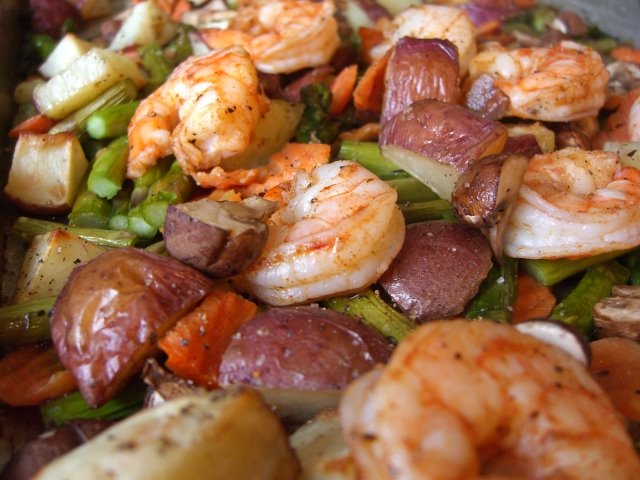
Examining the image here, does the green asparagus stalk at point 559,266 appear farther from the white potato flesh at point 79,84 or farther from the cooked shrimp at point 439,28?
the white potato flesh at point 79,84

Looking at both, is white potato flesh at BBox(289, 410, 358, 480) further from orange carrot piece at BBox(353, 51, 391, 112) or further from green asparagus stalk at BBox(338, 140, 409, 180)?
orange carrot piece at BBox(353, 51, 391, 112)

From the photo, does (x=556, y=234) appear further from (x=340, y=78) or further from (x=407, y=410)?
(x=340, y=78)

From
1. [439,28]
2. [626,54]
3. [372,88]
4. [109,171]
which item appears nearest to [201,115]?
[109,171]

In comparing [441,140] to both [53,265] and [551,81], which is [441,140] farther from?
[53,265]

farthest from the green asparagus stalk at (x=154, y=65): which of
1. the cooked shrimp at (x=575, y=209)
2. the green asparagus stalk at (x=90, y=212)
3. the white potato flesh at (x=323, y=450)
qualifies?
the white potato flesh at (x=323, y=450)

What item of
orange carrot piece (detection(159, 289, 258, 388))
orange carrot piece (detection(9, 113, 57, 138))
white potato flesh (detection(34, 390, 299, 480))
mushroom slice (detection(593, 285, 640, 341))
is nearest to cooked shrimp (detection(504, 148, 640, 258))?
mushroom slice (detection(593, 285, 640, 341))

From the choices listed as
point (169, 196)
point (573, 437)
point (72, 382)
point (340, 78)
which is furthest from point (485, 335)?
point (340, 78)
